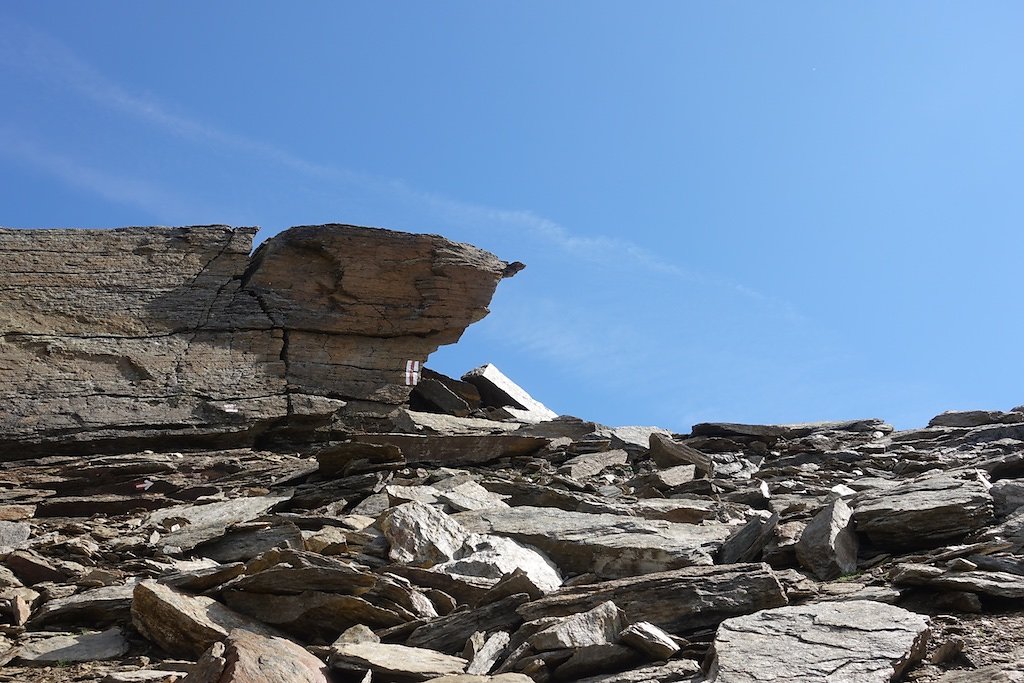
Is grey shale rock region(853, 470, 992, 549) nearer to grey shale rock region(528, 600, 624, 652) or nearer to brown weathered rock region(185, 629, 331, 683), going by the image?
grey shale rock region(528, 600, 624, 652)

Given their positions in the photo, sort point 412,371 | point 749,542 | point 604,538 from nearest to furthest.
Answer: point 749,542, point 604,538, point 412,371

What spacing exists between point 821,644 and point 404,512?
16.0 ft

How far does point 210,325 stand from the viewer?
56.1ft

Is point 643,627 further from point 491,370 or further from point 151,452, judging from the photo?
point 491,370

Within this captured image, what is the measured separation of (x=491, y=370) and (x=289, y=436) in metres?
7.23

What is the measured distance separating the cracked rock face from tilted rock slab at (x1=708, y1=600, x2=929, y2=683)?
1166 centimetres

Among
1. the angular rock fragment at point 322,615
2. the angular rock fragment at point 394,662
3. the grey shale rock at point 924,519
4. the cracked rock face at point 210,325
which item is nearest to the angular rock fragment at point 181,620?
the angular rock fragment at point 322,615

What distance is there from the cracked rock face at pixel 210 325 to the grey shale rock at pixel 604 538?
7.32 m

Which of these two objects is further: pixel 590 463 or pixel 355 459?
pixel 590 463

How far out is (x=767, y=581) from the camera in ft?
24.3

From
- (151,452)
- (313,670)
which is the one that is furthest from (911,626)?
(151,452)

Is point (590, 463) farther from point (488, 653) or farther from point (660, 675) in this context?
point (660, 675)

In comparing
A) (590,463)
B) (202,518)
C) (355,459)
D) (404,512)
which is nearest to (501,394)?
(590,463)

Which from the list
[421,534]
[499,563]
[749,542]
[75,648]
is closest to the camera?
[75,648]
